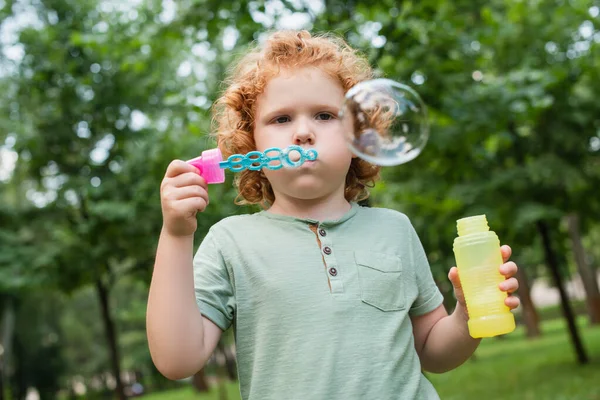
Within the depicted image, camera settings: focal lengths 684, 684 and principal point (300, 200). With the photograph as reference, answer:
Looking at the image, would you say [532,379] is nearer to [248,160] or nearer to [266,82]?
[266,82]

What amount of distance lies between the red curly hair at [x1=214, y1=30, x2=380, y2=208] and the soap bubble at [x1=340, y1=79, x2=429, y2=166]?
0.25 ft

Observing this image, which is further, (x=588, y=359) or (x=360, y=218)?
(x=588, y=359)

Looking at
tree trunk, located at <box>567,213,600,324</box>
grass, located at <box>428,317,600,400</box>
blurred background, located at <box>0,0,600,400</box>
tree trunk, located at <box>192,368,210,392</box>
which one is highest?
blurred background, located at <box>0,0,600,400</box>

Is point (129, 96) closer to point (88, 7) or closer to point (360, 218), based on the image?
point (88, 7)

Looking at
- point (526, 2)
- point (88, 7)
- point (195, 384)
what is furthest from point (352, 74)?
point (195, 384)

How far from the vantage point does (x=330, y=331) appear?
174 centimetres

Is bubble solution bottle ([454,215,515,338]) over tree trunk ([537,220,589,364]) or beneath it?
over

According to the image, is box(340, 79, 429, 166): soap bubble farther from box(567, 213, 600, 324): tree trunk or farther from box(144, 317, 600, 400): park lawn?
box(567, 213, 600, 324): tree trunk

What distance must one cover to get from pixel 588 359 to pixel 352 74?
10714mm

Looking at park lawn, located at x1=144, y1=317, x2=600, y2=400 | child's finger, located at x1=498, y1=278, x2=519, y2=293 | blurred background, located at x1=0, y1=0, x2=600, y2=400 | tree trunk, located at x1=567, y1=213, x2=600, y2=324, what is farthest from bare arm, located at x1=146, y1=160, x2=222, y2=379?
tree trunk, located at x1=567, y1=213, x2=600, y2=324

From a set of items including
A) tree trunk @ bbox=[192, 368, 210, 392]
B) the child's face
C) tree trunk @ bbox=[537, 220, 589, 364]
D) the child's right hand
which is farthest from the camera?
tree trunk @ bbox=[192, 368, 210, 392]

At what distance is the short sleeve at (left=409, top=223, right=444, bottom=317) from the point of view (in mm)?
2008

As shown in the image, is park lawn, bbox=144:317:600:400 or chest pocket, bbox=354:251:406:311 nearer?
chest pocket, bbox=354:251:406:311

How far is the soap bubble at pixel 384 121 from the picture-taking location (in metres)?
2.02
